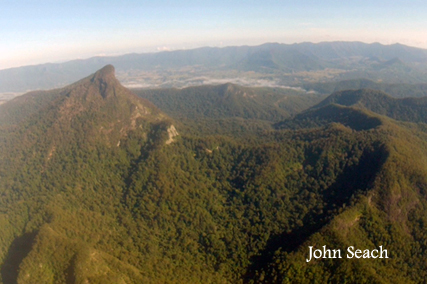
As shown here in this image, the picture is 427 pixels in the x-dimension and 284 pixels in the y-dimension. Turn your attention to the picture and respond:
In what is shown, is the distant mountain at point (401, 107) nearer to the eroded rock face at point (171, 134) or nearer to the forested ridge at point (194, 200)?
the forested ridge at point (194, 200)

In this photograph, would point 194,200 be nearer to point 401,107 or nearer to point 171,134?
point 171,134

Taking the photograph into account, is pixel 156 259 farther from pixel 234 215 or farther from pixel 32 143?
pixel 32 143

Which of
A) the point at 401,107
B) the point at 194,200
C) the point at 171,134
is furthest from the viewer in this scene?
the point at 401,107

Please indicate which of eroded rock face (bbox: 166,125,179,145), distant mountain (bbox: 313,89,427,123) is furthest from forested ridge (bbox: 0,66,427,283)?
distant mountain (bbox: 313,89,427,123)

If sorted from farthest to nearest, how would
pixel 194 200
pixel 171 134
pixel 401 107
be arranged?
pixel 401 107
pixel 171 134
pixel 194 200

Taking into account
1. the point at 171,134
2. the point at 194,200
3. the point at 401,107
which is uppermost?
the point at 171,134

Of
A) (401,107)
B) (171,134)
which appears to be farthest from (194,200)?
(401,107)

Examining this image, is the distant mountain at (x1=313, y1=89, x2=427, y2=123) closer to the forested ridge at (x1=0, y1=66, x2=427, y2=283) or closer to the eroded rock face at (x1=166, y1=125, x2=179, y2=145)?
the forested ridge at (x1=0, y1=66, x2=427, y2=283)

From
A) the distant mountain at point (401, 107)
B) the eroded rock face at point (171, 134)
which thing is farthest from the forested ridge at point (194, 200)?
the distant mountain at point (401, 107)

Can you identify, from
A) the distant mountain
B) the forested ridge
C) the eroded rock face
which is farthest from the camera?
the distant mountain

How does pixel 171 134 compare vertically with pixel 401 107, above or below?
above
